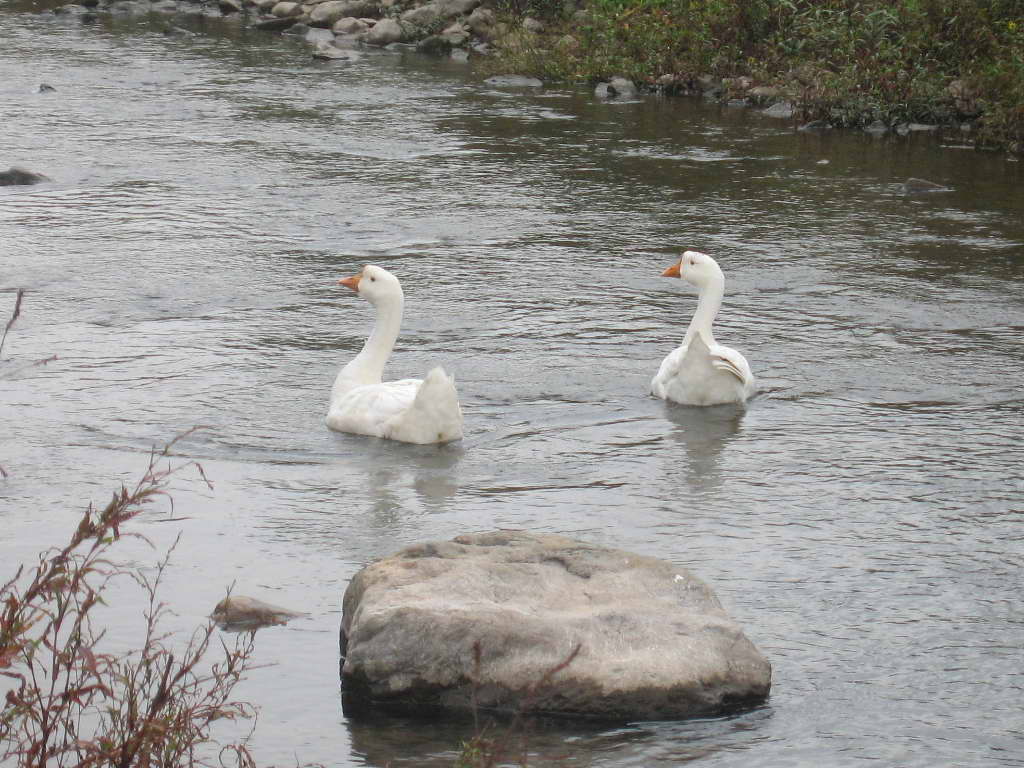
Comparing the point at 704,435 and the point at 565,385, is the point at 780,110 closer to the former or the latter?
the point at 565,385

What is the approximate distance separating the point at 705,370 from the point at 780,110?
12427 millimetres

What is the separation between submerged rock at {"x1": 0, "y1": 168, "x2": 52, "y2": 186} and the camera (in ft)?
49.7

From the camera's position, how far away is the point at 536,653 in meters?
5.12

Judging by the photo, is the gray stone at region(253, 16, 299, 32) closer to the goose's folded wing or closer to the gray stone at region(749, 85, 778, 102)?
the gray stone at region(749, 85, 778, 102)

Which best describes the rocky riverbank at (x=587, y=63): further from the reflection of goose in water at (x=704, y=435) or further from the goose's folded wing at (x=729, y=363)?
the reflection of goose in water at (x=704, y=435)

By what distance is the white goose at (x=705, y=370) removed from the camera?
8.71 metres

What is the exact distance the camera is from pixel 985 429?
8477 mm

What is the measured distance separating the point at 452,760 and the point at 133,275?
7583mm

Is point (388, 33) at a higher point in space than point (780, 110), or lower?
higher

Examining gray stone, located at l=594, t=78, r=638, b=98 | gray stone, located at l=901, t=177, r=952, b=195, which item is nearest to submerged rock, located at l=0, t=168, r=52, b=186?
gray stone, located at l=901, t=177, r=952, b=195

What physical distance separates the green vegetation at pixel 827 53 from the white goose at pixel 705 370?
9.79m

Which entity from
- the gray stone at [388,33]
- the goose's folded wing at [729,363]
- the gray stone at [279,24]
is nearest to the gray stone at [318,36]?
the gray stone at [279,24]

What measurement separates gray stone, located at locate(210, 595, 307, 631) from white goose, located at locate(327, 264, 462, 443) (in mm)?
2195

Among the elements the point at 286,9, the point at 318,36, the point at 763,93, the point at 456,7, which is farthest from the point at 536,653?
the point at 286,9
